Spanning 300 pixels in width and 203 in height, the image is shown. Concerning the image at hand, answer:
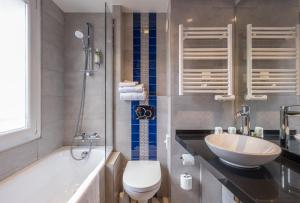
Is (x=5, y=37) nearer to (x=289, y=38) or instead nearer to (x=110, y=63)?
(x=110, y=63)

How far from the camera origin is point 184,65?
2141mm

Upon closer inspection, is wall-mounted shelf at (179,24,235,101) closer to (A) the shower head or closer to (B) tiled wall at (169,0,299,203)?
(B) tiled wall at (169,0,299,203)

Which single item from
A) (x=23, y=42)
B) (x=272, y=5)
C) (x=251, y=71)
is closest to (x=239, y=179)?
(x=251, y=71)

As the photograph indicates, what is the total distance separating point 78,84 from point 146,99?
0.96 meters

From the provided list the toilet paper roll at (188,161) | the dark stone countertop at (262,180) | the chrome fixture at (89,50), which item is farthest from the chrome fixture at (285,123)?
the chrome fixture at (89,50)

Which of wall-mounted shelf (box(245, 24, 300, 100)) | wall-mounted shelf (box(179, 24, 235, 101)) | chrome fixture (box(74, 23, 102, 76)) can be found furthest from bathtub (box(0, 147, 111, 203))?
wall-mounted shelf (box(245, 24, 300, 100))

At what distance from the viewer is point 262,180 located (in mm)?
954

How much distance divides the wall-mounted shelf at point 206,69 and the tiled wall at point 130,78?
56 centimetres

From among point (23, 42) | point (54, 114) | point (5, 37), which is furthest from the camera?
point (54, 114)

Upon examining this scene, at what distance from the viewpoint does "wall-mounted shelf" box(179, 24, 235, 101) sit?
2.04m

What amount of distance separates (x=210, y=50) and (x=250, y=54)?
15.7 inches

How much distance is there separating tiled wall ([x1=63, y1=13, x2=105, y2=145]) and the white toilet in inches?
28.3

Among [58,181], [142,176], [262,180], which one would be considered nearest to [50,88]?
[58,181]

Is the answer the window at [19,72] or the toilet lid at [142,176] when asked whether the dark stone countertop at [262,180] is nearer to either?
the toilet lid at [142,176]
